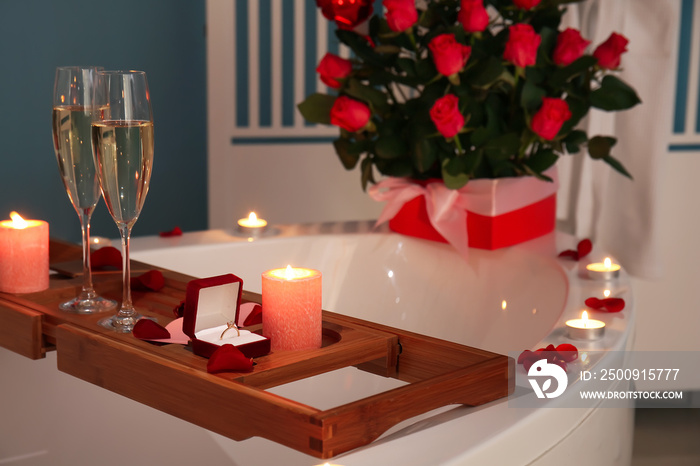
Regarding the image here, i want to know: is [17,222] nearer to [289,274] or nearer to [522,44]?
[289,274]

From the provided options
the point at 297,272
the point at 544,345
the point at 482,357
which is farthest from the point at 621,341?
the point at 297,272

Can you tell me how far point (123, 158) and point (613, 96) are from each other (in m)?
1.15

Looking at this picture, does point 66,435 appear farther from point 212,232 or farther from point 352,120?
point 352,120

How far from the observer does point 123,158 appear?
0.84 meters

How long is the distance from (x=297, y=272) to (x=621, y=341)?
1.57 feet

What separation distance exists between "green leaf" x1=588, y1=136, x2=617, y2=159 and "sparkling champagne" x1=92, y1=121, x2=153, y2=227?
1.14 metres

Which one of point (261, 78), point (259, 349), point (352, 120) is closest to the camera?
point (259, 349)

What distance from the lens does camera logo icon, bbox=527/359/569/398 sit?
0.91m

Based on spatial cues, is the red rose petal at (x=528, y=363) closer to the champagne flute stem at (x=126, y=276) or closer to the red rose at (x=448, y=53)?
→ the champagne flute stem at (x=126, y=276)

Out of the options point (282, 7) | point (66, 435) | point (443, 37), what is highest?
point (282, 7)

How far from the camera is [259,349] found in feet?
2.74

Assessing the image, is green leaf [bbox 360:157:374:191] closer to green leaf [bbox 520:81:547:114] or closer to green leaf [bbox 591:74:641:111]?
green leaf [bbox 520:81:547:114]

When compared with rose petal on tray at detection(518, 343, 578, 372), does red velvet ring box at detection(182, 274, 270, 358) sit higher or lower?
higher

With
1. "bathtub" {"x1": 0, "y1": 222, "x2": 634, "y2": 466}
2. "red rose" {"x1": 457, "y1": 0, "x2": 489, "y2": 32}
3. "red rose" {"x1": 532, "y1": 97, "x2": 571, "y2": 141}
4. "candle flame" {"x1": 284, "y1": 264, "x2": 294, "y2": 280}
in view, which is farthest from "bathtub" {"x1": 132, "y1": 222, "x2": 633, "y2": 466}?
"red rose" {"x1": 457, "y1": 0, "x2": 489, "y2": 32}
